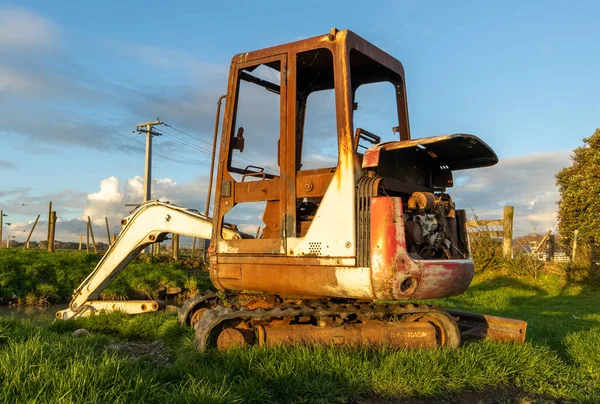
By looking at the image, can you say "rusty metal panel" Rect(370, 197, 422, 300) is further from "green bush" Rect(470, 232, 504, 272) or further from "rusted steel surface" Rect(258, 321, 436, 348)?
"green bush" Rect(470, 232, 504, 272)

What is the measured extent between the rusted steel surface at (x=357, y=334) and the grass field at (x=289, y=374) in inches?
6.8

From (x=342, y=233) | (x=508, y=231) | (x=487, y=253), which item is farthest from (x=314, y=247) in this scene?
(x=508, y=231)

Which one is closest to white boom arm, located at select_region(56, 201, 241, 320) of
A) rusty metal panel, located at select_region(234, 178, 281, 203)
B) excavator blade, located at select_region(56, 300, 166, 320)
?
excavator blade, located at select_region(56, 300, 166, 320)

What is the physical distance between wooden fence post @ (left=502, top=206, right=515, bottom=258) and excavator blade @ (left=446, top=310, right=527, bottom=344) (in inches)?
509

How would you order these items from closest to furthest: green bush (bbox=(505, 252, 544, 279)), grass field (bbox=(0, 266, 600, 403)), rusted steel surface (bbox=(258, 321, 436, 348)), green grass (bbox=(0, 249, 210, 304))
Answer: grass field (bbox=(0, 266, 600, 403))
rusted steel surface (bbox=(258, 321, 436, 348))
green grass (bbox=(0, 249, 210, 304))
green bush (bbox=(505, 252, 544, 279))

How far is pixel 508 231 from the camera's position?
18.8m

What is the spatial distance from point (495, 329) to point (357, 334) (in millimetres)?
2053

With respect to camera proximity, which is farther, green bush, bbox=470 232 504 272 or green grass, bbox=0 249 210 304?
green bush, bbox=470 232 504 272

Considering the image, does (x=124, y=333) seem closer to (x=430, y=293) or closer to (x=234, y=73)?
(x=234, y=73)

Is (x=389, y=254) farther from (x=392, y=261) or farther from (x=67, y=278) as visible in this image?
(x=67, y=278)

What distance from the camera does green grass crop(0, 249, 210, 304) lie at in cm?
1484

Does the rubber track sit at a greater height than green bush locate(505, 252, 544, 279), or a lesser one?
lesser

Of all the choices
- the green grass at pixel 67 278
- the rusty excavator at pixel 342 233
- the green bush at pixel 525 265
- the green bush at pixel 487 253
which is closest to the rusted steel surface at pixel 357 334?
the rusty excavator at pixel 342 233

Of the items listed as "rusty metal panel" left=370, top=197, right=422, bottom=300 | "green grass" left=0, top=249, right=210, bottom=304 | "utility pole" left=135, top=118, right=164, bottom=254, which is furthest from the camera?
"utility pole" left=135, top=118, right=164, bottom=254
